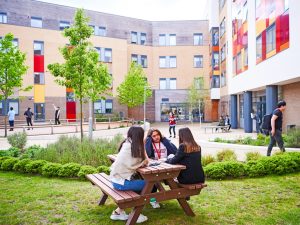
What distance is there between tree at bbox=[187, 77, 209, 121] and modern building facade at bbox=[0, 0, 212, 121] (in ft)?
1.49

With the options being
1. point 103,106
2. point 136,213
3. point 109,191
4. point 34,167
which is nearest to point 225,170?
point 136,213

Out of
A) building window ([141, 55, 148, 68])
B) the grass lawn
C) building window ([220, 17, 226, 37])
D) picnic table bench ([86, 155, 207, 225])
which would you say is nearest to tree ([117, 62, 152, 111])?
building window ([141, 55, 148, 68])

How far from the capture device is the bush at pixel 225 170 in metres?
7.96

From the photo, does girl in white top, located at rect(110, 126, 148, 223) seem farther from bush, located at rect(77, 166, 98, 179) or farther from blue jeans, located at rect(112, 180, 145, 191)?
bush, located at rect(77, 166, 98, 179)

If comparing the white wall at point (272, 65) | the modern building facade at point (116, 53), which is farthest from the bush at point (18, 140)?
the modern building facade at point (116, 53)

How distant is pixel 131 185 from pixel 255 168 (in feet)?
14.4

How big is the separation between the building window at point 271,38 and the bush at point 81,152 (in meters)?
11.6

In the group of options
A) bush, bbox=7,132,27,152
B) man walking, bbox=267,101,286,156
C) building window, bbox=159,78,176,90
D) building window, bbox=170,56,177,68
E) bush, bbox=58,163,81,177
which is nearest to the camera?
bush, bbox=58,163,81,177

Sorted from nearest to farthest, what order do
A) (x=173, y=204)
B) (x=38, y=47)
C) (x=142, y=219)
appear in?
(x=142, y=219), (x=173, y=204), (x=38, y=47)

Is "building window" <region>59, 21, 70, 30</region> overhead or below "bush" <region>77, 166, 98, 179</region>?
overhead

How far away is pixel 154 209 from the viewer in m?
5.78

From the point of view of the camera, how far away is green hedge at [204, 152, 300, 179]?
801 centimetres

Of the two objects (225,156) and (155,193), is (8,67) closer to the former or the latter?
(225,156)

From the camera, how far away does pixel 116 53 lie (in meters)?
41.5
